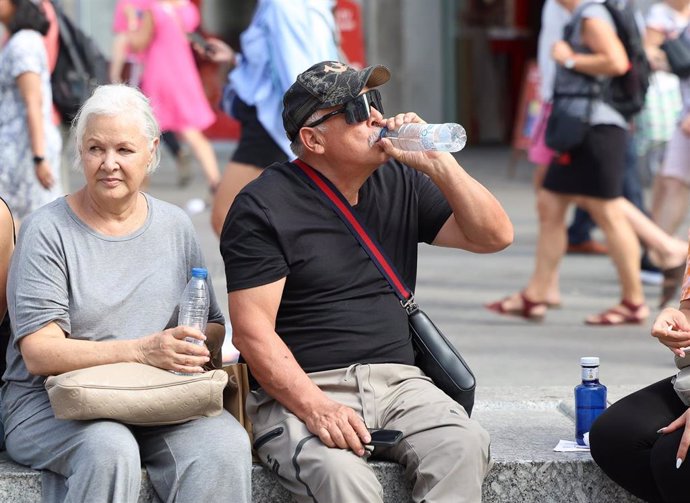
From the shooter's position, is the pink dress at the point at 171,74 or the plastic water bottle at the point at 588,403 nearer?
the plastic water bottle at the point at 588,403

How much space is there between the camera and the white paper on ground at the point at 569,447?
414 centimetres

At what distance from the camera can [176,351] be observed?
369 cm

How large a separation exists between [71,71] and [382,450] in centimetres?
359

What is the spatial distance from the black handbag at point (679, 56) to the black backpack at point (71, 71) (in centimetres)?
306

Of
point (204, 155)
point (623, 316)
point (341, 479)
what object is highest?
point (341, 479)

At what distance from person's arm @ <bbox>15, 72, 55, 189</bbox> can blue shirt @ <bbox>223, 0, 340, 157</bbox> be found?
2.93ft

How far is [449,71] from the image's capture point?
16.4m

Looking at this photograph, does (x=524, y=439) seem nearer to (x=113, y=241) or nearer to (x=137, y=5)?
(x=113, y=241)

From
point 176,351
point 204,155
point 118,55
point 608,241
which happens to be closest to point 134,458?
point 176,351

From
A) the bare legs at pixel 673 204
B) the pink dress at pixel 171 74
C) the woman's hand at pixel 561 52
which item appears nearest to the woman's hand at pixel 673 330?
the woman's hand at pixel 561 52

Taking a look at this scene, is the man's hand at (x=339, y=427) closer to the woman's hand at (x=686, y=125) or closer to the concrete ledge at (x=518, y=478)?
the concrete ledge at (x=518, y=478)

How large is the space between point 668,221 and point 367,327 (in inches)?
174

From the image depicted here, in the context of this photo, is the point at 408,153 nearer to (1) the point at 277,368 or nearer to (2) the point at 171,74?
(1) the point at 277,368

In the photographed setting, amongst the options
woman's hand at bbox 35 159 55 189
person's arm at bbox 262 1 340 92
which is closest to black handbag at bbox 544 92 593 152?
person's arm at bbox 262 1 340 92
